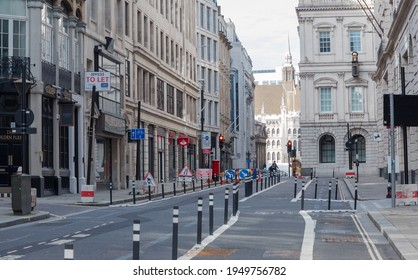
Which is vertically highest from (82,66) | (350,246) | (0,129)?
(82,66)

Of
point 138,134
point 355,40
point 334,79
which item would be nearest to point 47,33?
point 138,134

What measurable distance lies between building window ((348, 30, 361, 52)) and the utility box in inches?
3012

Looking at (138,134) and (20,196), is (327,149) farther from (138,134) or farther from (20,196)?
(20,196)

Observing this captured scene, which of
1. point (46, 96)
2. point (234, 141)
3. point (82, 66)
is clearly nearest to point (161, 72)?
point (82, 66)

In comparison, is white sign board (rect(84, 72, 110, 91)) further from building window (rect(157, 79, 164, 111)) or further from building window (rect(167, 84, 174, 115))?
building window (rect(167, 84, 174, 115))

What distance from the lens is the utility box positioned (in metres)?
25.8

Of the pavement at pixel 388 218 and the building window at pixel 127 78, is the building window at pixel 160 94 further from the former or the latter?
the pavement at pixel 388 218

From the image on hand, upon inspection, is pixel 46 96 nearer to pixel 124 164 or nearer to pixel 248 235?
pixel 124 164

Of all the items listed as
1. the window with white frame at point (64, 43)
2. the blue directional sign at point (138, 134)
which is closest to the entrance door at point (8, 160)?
the window with white frame at point (64, 43)

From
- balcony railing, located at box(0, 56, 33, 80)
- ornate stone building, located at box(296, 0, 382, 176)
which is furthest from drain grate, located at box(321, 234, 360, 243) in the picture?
ornate stone building, located at box(296, 0, 382, 176)

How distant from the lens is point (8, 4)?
1481 inches

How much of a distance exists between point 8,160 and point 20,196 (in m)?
12.4

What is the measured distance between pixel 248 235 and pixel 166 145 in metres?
48.8

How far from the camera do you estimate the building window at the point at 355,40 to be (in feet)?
322
